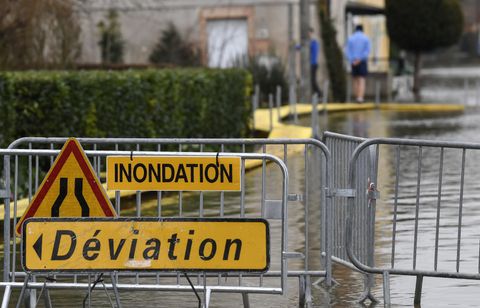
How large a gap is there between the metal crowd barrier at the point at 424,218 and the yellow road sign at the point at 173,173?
3.42ft

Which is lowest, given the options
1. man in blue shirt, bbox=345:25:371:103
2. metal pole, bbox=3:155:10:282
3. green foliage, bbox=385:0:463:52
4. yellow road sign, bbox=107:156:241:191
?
metal pole, bbox=3:155:10:282

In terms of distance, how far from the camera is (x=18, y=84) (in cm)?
1792

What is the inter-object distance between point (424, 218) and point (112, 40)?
28.8 meters

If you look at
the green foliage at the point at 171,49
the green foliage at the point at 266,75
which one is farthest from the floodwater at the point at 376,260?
the green foliage at the point at 171,49

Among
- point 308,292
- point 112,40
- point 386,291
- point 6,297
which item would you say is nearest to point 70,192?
point 6,297

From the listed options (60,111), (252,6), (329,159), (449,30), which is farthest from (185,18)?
(329,159)

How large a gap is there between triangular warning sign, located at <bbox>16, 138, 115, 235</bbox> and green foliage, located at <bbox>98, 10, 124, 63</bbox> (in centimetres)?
3285

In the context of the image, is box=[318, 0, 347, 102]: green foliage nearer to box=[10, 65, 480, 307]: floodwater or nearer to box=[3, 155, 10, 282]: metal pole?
box=[10, 65, 480, 307]: floodwater

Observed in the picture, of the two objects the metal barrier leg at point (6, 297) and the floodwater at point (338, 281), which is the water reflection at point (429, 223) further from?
the metal barrier leg at point (6, 297)

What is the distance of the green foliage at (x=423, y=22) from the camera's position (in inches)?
1892

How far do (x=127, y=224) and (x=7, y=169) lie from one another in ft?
3.80

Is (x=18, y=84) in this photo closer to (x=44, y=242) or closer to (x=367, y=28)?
(x=44, y=242)

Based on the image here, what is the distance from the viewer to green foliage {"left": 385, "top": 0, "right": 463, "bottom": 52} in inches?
1892

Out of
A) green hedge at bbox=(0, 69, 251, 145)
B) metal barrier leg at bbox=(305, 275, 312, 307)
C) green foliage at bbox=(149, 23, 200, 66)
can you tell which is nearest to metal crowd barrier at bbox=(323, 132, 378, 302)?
metal barrier leg at bbox=(305, 275, 312, 307)
